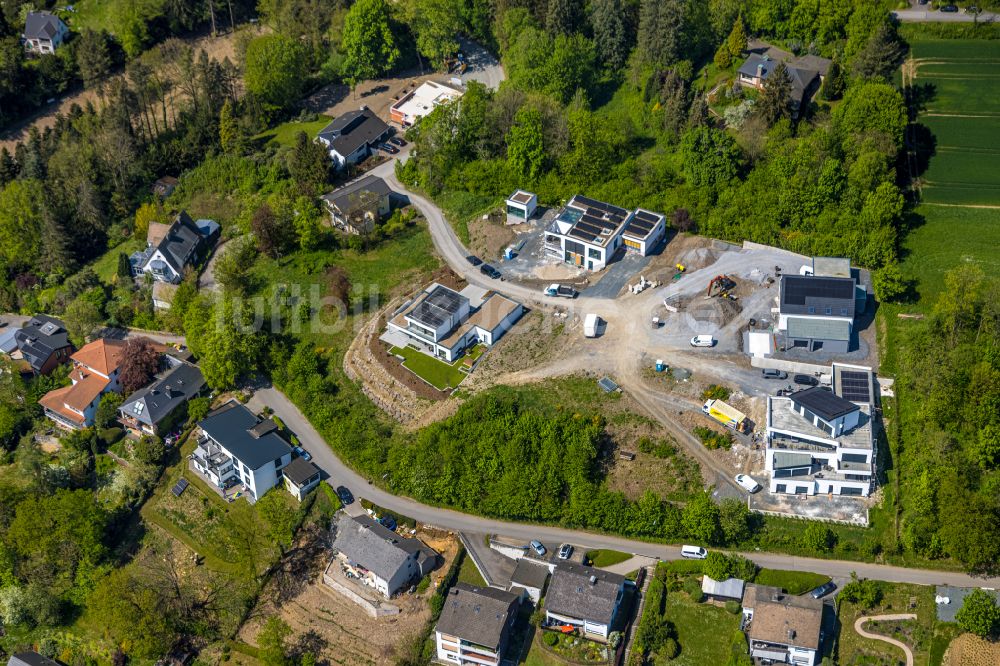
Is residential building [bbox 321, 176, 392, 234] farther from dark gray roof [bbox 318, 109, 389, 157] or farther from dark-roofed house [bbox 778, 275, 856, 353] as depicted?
dark-roofed house [bbox 778, 275, 856, 353]

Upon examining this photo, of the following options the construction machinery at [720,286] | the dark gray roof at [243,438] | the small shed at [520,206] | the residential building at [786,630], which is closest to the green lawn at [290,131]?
the small shed at [520,206]

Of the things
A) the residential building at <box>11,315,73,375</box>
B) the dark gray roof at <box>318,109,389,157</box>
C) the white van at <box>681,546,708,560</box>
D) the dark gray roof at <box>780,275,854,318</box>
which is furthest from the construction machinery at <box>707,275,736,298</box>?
Answer: the residential building at <box>11,315,73,375</box>

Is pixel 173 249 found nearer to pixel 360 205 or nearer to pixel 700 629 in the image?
pixel 360 205

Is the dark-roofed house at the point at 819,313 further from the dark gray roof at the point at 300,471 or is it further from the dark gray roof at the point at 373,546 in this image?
the dark gray roof at the point at 300,471

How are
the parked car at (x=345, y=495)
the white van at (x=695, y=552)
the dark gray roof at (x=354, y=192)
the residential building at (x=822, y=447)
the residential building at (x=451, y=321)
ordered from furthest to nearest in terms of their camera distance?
the dark gray roof at (x=354, y=192), the residential building at (x=451, y=321), the parked car at (x=345, y=495), the residential building at (x=822, y=447), the white van at (x=695, y=552)

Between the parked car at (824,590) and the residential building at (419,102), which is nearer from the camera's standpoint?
the parked car at (824,590)

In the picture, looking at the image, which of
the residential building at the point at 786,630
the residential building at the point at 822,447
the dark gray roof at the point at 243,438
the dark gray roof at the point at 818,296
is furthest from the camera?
the dark gray roof at the point at 243,438

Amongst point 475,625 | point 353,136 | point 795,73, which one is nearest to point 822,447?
point 475,625

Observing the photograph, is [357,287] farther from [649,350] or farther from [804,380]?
[804,380]
